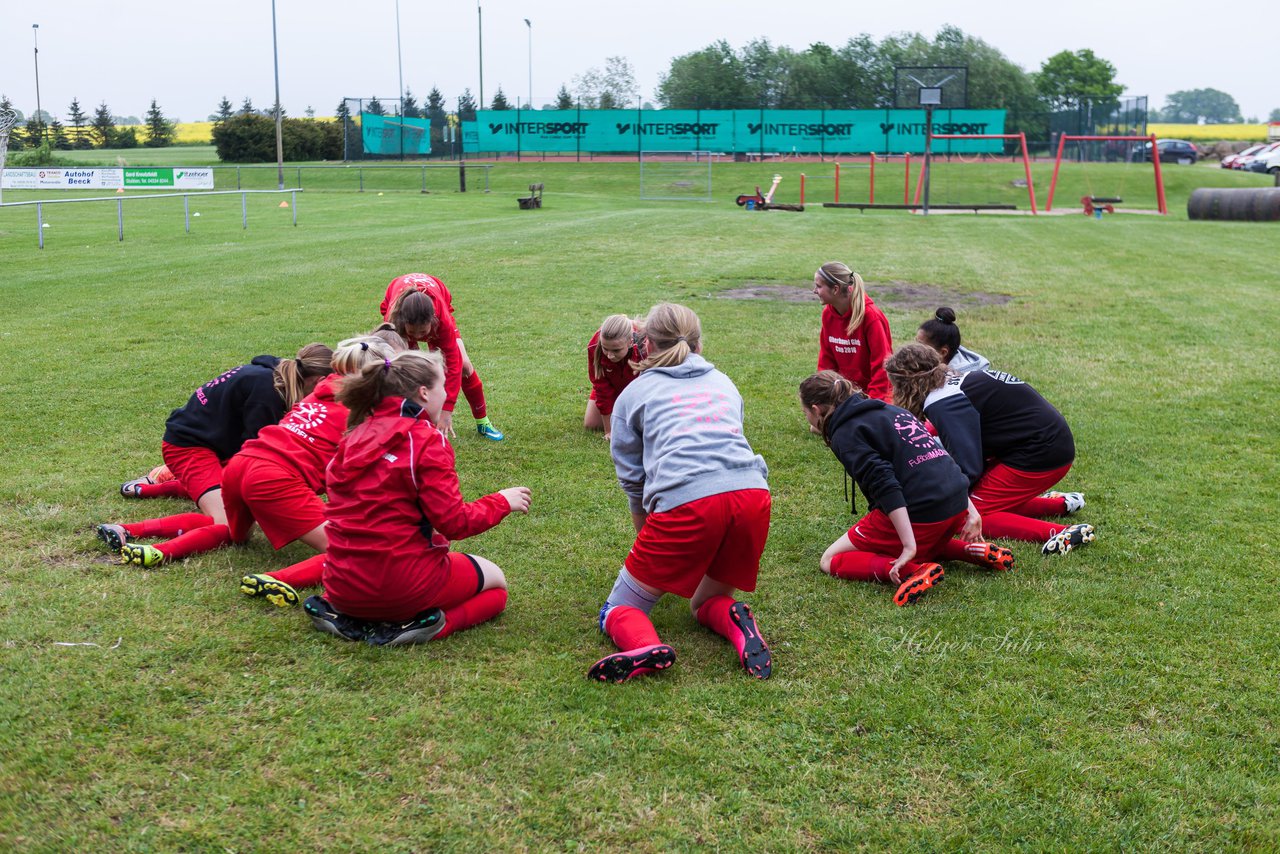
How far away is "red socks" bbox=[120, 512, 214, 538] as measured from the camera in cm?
535

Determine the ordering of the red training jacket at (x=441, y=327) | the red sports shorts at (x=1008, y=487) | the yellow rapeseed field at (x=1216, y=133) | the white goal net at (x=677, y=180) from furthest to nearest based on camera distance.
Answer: the yellow rapeseed field at (x=1216, y=133)
the white goal net at (x=677, y=180)
the red training jacket at (x=441, y=327)
the red sports shorts at (x=1008, y=487)

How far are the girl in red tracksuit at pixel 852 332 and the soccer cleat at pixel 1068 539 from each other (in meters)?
1.84

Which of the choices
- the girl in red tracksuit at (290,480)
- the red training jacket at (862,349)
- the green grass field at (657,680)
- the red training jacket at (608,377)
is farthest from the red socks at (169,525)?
the red training jacket at (862,349)

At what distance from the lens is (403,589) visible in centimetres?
404

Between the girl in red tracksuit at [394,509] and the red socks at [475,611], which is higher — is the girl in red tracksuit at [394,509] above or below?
above

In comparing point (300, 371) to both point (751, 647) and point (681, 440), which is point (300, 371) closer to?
point (681, 440)

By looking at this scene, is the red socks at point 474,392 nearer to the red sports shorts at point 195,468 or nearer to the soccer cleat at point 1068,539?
the red sports shorts at point 195,468

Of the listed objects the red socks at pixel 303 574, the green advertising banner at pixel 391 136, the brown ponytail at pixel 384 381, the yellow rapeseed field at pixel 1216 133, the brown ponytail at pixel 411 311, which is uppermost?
the yellow rapeseed field at pixel 1216 133

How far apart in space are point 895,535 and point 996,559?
0.52 meters

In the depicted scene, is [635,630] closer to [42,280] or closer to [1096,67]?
[42,280]

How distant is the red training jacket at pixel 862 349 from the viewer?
284 inches

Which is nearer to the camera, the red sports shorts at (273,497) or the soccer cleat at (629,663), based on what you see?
the soccer cleat at (629,663)

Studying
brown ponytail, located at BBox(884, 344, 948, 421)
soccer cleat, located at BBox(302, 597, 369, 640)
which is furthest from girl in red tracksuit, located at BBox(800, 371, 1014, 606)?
soccer cleat, located at BBox(302, 597, 369, 640)

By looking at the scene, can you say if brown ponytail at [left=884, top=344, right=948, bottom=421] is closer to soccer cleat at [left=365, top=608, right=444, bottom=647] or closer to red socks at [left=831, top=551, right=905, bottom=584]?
red socks at [left=831, top=551, right=905, bottom=584]
